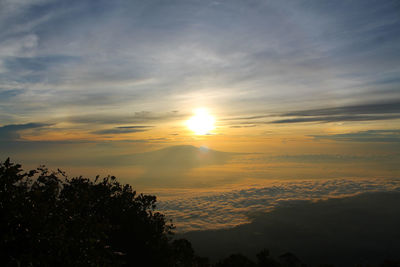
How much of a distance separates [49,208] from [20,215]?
4.36ft

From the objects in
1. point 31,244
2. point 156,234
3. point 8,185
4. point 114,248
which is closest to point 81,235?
point 31,244

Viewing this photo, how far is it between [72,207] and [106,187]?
18746 millimetres

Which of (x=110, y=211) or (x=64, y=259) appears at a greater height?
(x=64, y=259)

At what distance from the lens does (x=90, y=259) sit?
12633 millimetres

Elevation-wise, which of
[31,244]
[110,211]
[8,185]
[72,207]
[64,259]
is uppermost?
[8,185]

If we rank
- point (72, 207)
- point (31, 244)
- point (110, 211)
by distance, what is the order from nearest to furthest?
point (31, 244)
point (72, 207)
point (110, 211)

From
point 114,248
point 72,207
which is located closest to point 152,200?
point 114,248

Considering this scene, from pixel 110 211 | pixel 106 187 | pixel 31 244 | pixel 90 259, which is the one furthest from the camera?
pixel 106 187

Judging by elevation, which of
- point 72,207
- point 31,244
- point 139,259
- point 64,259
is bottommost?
point 139,259

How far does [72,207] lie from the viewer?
532 inches

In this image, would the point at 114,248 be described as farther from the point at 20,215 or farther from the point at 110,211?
the point at 20,215

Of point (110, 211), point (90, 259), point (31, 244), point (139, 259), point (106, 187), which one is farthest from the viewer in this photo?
point (106, 187)

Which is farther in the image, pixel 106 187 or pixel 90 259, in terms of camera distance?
pixel 106 187

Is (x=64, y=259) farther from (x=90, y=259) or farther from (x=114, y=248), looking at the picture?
(x=114, y=248)
